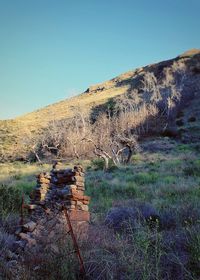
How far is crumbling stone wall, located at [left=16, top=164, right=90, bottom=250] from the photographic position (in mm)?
5922

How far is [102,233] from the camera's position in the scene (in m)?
6.60

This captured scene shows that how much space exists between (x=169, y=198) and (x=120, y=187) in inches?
155

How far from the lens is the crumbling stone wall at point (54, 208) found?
5.92 metres

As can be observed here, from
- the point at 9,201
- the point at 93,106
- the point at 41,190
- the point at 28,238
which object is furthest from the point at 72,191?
the point at 93,106

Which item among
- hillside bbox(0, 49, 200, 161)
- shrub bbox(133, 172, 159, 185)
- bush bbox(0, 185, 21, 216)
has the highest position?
hillside bbox(0, 49, 200, 161)

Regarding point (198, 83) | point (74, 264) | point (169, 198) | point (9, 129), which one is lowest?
point (169, 198)

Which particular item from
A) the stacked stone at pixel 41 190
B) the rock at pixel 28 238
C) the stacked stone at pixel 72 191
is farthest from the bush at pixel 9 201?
the rock at pixel 28 238

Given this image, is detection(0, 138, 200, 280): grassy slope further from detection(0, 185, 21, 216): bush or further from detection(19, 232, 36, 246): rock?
detection(19, 232, 36, 246): rock

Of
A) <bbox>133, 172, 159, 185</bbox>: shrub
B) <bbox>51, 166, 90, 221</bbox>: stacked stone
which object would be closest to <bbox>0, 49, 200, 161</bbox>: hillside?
<bbox>133, 172, 159, 185</bbox>: shrub

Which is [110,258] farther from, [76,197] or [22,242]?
[76,197]

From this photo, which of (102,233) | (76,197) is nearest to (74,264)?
(102,233)

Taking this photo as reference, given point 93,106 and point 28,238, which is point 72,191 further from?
point 93,106

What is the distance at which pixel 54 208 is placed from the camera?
781 centimetres

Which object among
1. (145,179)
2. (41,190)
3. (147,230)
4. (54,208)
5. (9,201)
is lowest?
(145,179)
